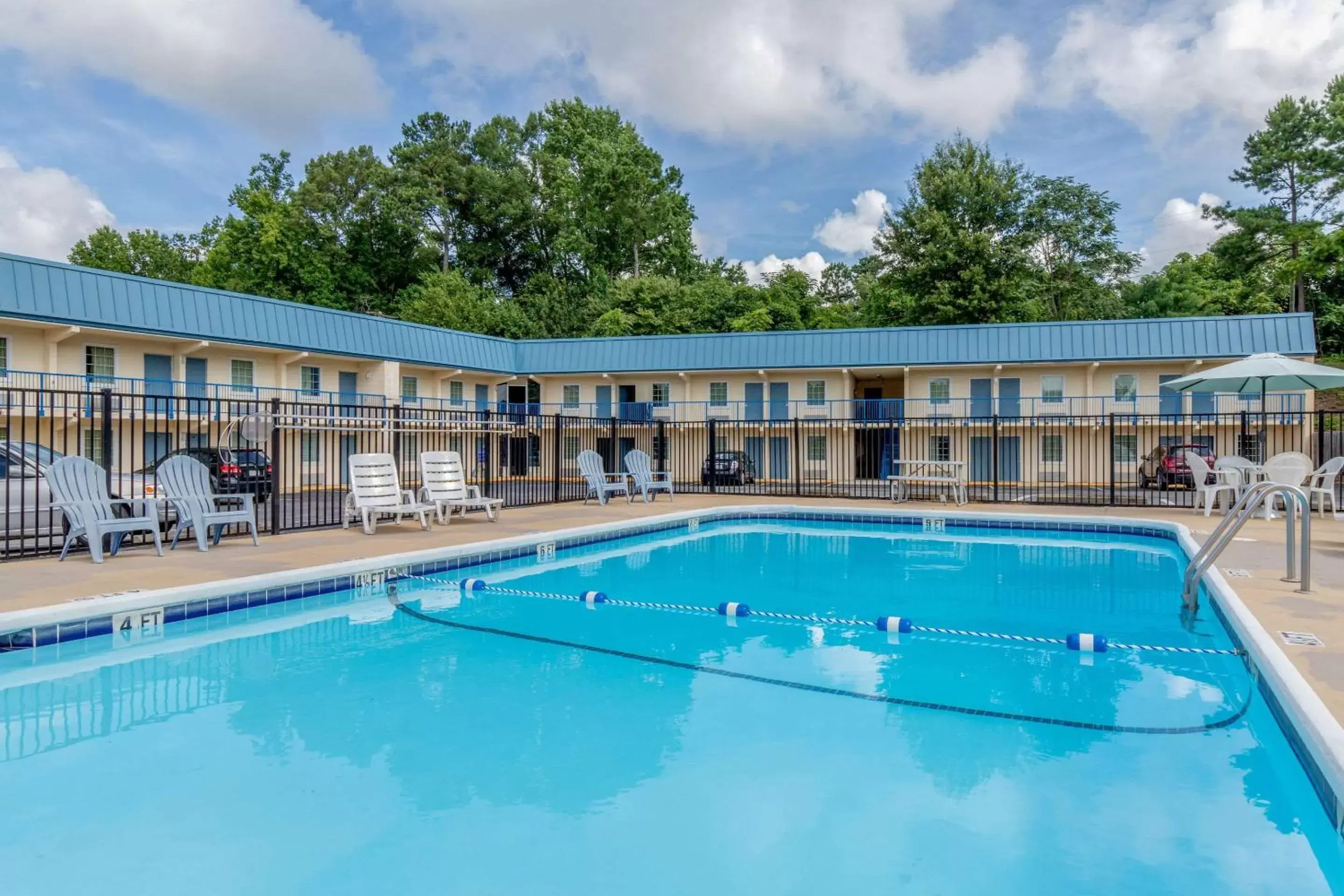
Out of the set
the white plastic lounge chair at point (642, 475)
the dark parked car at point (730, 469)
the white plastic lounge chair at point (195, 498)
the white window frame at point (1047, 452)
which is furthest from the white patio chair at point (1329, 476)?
the white plastic lounge chair at point (195, 498)

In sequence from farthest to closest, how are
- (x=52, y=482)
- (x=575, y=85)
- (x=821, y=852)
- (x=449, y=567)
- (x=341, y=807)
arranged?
(x=575, y=85) < (x=449, y=567) < (x=52, y=482) < (x=341, y=807) < (x=821, y=852)

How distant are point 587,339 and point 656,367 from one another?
9.23 ft

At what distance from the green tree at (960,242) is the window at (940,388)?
21.9ft

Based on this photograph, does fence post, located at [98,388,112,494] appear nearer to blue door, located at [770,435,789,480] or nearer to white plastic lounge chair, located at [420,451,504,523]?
white plastic lounge chair, located at [420,451,504,523]

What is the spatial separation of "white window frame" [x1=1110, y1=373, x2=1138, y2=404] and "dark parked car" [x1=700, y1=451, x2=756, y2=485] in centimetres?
1178

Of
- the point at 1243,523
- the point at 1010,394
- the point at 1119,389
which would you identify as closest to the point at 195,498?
the point at 1243,523

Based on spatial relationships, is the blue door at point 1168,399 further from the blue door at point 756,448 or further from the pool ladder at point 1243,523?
the pool ladder at point 1243,523

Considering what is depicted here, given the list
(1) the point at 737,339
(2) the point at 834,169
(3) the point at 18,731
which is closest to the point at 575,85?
(2) the point at 834,169

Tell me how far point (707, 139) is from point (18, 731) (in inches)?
1666

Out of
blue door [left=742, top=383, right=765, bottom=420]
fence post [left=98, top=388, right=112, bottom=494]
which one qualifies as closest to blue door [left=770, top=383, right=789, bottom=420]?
blue door [left=742, top=383, right=765, bottom=420]

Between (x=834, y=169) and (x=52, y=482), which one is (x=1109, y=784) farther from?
(x=834, y=169)

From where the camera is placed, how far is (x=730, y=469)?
74.8 ft

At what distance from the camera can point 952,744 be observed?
4254mm

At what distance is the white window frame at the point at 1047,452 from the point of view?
84.4ft
